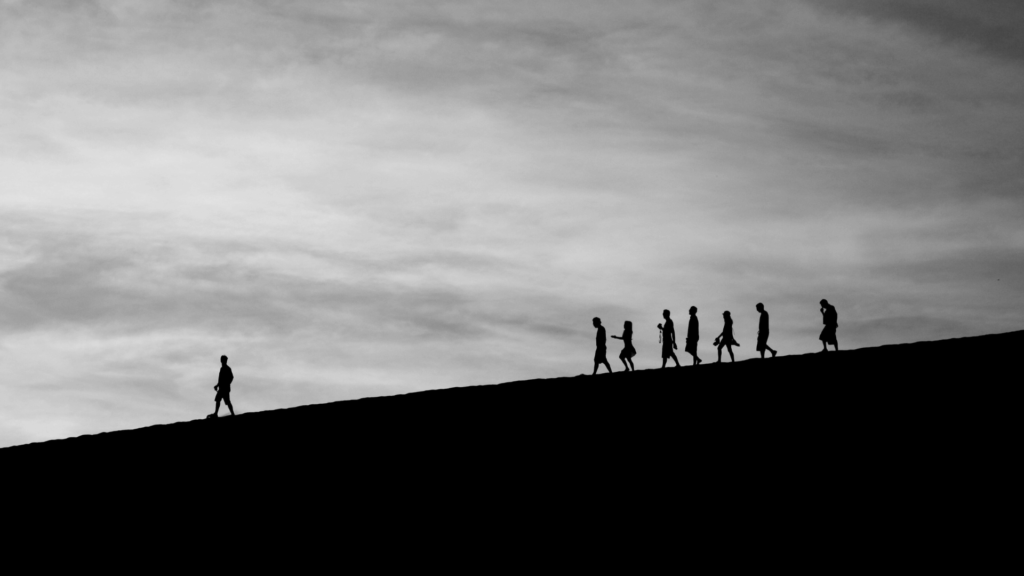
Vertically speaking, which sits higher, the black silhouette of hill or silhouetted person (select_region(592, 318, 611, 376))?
silhouetted person (select_region(592, 318, 611, 376))

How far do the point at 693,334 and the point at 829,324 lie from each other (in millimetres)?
2926

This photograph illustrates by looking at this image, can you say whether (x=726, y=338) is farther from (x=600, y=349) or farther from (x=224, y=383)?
(x=224, y=383)

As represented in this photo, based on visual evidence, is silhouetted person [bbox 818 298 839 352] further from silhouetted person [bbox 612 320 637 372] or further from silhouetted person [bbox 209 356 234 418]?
silhouetted person [bbox 209 356 234 418]

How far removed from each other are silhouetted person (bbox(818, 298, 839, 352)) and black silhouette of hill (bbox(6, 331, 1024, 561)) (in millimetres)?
666

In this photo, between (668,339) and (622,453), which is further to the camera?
(668,339)

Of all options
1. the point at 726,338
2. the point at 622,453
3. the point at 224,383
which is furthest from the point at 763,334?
the point at 224,383

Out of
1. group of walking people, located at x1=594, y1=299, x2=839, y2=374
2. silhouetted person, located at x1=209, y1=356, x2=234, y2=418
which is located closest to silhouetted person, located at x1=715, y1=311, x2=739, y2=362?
group of walking people, located at x1=594, y1=299, x2=839, y2=374

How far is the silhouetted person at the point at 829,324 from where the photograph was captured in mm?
23938

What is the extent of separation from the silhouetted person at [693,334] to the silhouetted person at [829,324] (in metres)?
2.67

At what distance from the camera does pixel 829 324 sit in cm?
2398

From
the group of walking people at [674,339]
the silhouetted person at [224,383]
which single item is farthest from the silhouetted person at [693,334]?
the silhouetted person at [224,383]

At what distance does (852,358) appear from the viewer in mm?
22625

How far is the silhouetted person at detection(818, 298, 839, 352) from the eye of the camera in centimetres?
2394

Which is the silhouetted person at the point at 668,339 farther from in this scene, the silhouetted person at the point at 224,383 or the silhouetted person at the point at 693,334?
the silhouetted person at the point at 224,383
